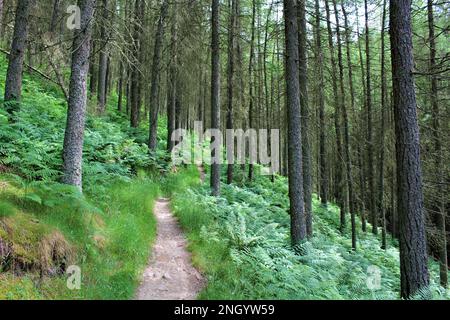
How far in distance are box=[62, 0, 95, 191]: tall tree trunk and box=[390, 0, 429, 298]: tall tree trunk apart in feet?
19.7

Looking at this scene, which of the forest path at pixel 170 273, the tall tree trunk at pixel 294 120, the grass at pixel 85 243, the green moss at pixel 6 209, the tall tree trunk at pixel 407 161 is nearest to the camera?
the grass at pixel 85 243

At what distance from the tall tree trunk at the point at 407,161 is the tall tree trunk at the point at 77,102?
6.02 m

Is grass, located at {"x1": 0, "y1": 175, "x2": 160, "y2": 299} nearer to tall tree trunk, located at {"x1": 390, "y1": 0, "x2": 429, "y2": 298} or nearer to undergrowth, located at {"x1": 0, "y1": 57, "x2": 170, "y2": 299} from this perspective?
undergrowth, located at {"x1": 0, "y1": 57, "x2": 170, "y2": 299}

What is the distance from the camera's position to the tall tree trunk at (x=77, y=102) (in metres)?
7.05

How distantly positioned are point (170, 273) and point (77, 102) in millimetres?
3914

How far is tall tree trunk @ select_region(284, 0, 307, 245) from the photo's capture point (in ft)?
30.5

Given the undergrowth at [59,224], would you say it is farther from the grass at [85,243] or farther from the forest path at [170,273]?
the forest path at [170,273]

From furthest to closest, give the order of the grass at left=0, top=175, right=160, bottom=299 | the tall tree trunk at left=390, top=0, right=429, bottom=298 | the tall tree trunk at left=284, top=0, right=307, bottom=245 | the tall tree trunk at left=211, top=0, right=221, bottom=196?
the tall tree trunk at left=211, top=0, right=221, bottom=196, the tall tree trunk at left=284, top=0, right=307, bottom=245, the tall tree trunk at left=390, top=0, right=429, bottom=298, the grass at left=0, top=175, right=160, bottom=299

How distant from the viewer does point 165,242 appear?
329 inches

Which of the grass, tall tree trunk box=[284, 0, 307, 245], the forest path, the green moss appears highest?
tall tree trunk box=[284, 0, 307, 245]

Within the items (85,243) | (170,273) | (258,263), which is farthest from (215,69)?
(85,243)

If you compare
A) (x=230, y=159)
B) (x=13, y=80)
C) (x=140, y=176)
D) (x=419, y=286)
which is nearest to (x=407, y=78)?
(x=419, y=286)

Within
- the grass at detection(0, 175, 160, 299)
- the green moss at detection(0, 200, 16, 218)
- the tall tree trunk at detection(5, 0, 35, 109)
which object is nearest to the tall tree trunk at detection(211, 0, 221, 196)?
the grass at detection(0, 175, 160, 299)

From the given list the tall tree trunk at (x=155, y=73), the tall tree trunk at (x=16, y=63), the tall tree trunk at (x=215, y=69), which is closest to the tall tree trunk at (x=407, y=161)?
the tall tree trunk at (x=215, y=69)
